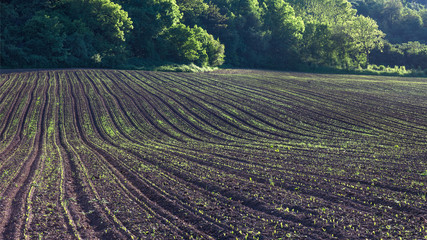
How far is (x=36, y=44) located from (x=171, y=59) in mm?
22918

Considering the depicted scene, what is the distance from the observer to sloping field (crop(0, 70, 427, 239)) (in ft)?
38.1

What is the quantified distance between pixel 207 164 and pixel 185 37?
53.0 m

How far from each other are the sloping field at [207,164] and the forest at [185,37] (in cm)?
1417

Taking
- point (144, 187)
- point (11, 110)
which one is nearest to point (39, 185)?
point (144, 187)

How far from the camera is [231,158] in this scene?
66.2ft

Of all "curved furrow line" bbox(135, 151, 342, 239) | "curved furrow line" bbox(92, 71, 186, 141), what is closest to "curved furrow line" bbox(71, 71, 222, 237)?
"curved furrow line" bbox(135, 151, 342, 239)

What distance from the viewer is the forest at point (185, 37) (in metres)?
54.5

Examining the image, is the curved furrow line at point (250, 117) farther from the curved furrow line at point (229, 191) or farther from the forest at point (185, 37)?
the forest at point (185, 37)

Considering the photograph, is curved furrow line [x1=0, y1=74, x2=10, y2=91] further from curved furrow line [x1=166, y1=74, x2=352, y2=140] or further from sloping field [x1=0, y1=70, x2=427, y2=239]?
curved furrow line [x1=166, y1=74, x2=352, y2=140]

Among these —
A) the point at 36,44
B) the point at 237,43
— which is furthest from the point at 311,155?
the point at 237,43

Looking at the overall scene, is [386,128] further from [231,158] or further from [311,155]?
[231,158]

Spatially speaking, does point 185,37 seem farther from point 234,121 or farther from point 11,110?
point 234,121

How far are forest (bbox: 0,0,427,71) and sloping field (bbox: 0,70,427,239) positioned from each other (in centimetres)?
1417

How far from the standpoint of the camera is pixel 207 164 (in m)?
19.0
